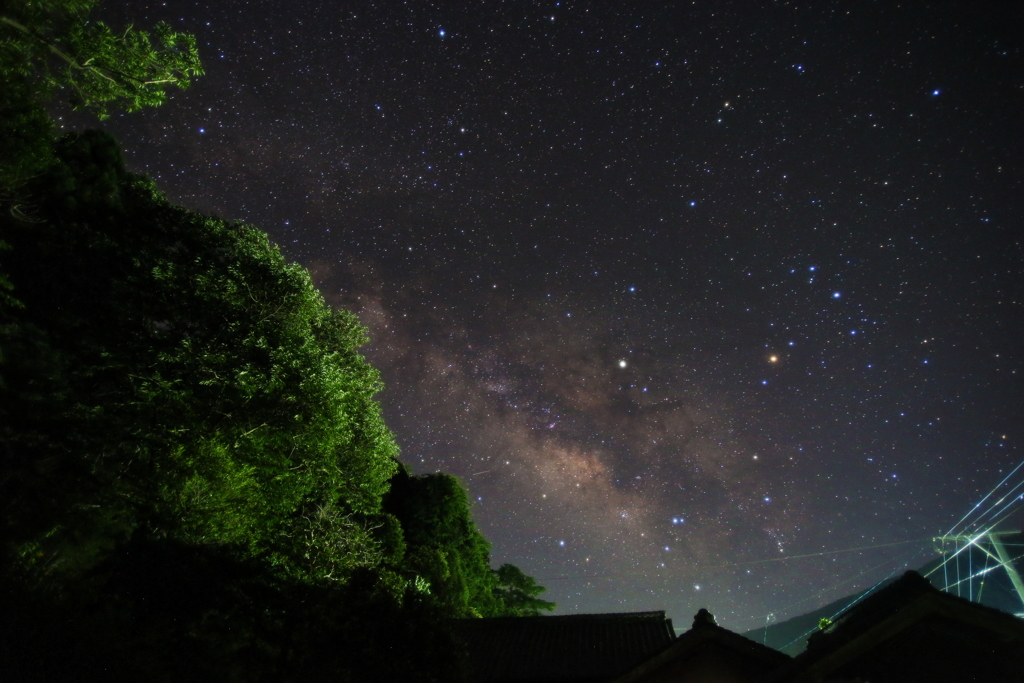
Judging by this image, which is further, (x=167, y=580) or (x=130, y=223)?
(x=130, y=223)

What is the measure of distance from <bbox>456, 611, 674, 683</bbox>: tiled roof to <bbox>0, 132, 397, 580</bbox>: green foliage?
6537 mm

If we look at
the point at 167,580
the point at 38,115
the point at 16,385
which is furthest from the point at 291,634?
the point at 38,115

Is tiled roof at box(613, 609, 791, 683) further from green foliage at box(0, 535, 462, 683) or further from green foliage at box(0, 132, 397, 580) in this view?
green foliage at box(0, 132, 397, 580)

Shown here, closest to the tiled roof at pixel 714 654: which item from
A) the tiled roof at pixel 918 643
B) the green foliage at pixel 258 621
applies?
the tiled roof at pixel 918 643

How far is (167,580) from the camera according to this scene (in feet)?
41.8

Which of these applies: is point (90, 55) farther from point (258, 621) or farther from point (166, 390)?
point (258, 621)

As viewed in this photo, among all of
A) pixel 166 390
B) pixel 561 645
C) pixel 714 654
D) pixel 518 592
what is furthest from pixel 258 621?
pixel 518 592

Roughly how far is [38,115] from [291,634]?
12761 mm

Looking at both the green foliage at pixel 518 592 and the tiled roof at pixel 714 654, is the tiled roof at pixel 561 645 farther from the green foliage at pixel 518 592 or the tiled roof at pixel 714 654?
the green foliage at pixel 518 592

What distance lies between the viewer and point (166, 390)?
45.3 feet

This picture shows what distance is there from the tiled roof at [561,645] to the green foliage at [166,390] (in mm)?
6537

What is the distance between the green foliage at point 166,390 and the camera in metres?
12.4

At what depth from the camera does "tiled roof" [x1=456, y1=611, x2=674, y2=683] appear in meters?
17.5

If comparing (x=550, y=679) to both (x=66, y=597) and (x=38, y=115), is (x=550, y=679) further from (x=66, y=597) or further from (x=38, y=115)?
(x=38, y=115)
